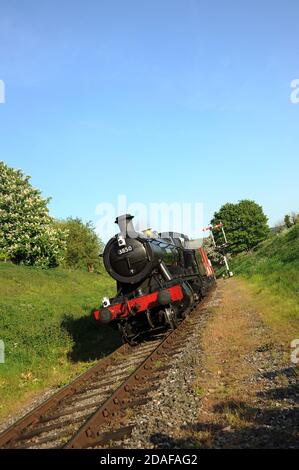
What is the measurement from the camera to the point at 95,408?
21.9ft

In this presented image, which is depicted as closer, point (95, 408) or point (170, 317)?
point (95, 408)

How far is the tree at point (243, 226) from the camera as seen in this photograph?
71.8 meters

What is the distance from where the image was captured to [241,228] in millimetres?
72812

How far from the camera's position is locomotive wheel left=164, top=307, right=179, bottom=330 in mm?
11102

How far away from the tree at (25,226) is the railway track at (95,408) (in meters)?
22.9

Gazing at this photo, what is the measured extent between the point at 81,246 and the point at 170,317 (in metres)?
31.7

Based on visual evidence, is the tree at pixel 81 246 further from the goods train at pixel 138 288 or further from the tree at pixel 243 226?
the tree at pixel 243 226

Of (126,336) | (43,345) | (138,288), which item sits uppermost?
(138,288)

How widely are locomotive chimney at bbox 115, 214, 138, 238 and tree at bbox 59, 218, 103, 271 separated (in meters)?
29.9

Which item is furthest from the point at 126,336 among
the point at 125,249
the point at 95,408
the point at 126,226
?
the point at 95,408

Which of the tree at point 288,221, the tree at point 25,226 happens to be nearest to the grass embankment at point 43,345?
the tree at point 25,226

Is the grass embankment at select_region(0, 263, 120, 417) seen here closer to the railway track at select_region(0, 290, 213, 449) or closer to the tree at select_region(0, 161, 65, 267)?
the railway track at select_region(0, 290, 213, 449)

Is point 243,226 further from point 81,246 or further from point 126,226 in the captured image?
point 126,226

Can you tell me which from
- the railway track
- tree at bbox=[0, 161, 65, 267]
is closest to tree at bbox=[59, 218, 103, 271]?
tree at bbox=[0, 161, 65, 267]
